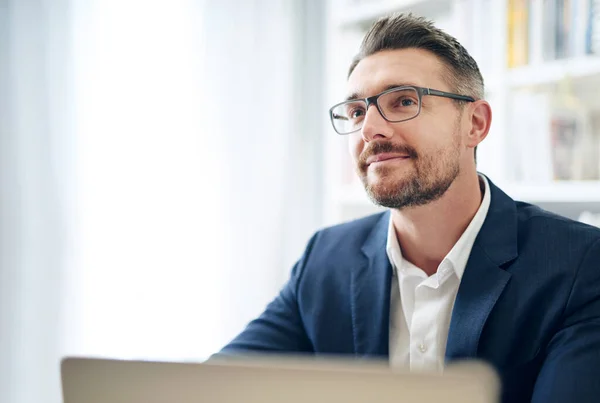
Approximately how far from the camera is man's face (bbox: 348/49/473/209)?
118 cm

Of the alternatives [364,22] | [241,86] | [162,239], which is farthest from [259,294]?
[364,22]

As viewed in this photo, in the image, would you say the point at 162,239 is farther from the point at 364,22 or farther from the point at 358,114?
the point at 364,22

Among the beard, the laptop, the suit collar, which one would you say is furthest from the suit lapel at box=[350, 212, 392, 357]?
the laptop

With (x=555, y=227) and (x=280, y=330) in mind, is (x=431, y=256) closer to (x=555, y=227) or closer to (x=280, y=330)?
(x=555, y=227)

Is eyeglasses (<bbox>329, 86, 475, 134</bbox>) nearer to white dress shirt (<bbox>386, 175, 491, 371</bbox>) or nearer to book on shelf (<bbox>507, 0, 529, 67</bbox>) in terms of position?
white dress shirt (<bbox>386, 175, 491, 371</bbox>)

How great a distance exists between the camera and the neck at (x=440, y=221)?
122 cm

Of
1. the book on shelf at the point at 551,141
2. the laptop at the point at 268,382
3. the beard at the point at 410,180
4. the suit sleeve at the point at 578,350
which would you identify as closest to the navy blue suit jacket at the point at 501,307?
the suit sleeve at the point at 578,350

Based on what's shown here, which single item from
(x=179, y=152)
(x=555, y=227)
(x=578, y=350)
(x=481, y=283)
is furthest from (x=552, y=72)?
(x=179, y=152)

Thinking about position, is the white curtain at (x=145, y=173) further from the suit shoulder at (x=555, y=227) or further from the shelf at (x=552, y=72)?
the suit shoulder at (x=555, y=227)

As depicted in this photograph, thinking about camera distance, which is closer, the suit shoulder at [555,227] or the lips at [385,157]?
the suit shoulder at [555,227]

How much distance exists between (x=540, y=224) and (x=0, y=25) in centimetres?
152

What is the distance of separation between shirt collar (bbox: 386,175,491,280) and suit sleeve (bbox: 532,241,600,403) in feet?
0.73

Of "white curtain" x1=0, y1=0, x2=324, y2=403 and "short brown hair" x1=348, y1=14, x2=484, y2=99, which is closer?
"short brown hair" x1=348, y1=14, x2=484, y2=99

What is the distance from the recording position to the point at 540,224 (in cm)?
112
